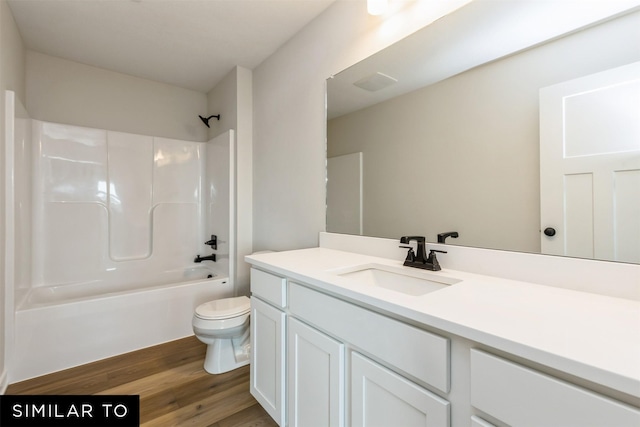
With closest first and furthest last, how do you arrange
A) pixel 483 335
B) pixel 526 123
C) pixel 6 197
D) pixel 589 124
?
pixel 483 335 < pixel 589 124 < pixel 526 123 < pixel 6 197

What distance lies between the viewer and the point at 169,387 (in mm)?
1755

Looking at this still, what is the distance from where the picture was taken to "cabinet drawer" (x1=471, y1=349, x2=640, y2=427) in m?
0.48

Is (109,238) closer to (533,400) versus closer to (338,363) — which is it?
(338,363)

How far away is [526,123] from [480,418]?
3.25 feet

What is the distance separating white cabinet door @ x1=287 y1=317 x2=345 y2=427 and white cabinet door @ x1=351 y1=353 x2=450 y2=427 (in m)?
0.07

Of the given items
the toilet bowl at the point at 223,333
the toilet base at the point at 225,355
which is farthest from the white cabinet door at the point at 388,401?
the toilet base at the point at 225,355

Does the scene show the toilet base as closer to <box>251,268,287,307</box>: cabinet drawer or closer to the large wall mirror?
<box>251,268,287,307</box>: cabinet drawer

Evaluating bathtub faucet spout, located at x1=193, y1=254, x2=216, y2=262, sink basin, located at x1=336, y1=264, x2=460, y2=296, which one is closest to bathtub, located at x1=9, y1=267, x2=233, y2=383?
bathtub faucet spout, located at x1=193, y1=254, x2=216, y2=262

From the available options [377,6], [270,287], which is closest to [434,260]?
[270,287]

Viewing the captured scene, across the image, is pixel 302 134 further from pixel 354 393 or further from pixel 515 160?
pixel 354 393

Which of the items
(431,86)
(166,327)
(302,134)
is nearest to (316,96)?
(302,134)

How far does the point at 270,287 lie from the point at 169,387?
112 cm

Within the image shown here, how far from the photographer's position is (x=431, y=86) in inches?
52.4

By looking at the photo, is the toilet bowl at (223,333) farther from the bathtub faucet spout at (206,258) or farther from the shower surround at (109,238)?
the bathtub faucet spout at (206,258)
